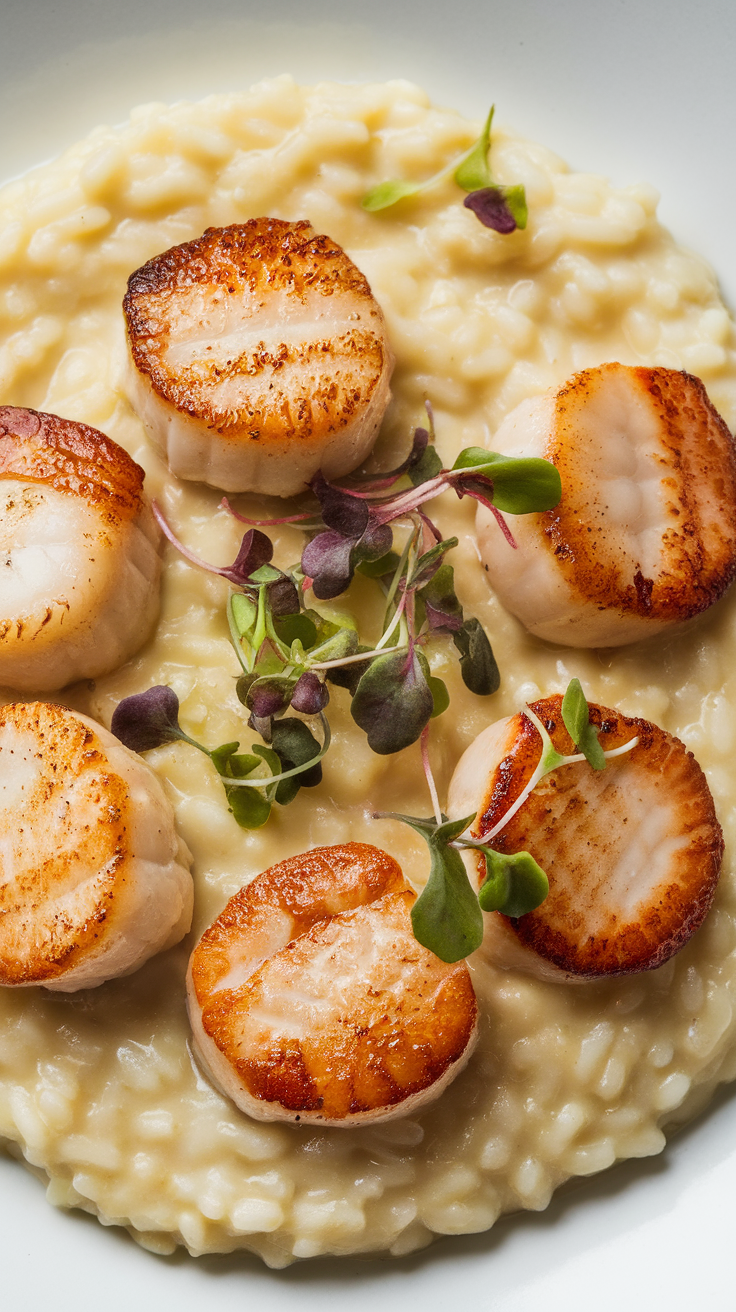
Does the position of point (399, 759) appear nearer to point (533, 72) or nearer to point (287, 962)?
point (287, 962)

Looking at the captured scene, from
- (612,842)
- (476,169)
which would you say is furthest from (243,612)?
(476,169)

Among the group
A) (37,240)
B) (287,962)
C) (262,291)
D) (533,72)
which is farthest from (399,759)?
(533,72)

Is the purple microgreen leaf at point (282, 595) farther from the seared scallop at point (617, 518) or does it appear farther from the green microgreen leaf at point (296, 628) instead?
the seared scallop at point (617, 518)

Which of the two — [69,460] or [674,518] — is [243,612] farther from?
[674,518]

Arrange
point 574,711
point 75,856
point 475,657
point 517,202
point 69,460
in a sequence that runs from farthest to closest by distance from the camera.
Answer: point 517,202
point 475,657
point 69,460
point 574,711
point 75,856

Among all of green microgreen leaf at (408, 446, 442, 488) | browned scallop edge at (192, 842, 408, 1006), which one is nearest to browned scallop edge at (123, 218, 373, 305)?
green microgreen leaf at (408, 446, 442, 488)

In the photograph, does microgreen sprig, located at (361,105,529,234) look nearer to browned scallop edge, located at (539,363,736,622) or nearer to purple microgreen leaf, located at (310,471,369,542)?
browned scallop edge, located at (539,363,736,622)

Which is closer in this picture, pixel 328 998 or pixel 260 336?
pixel 328 998
